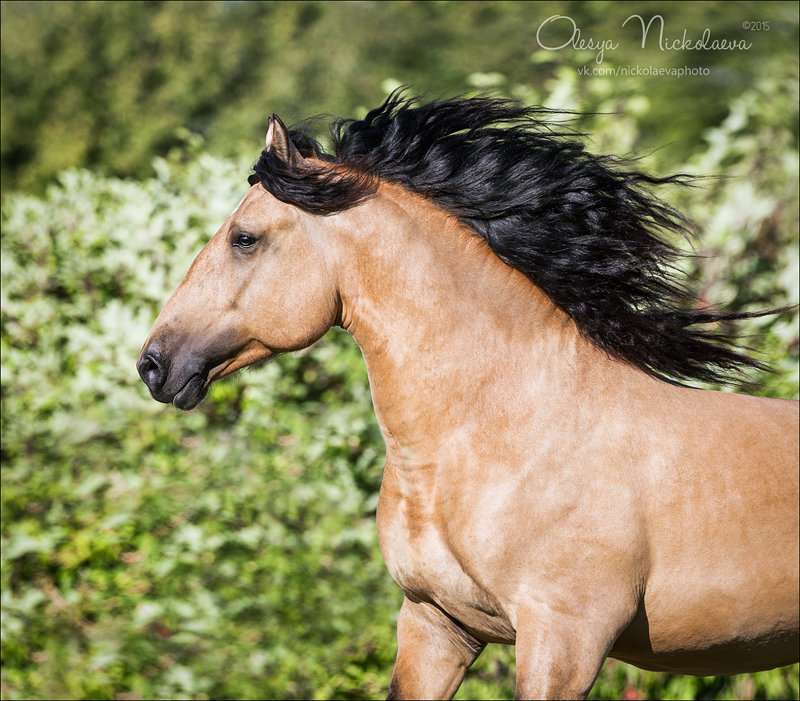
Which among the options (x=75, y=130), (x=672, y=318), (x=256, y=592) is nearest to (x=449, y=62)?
(x=75, y=130)

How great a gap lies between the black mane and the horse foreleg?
0.94 metres

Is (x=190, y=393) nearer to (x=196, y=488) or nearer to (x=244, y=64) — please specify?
(x=196, y=488)

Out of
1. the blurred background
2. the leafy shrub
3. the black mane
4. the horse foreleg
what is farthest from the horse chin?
the leafy shrub

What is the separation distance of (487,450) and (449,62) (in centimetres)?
1866

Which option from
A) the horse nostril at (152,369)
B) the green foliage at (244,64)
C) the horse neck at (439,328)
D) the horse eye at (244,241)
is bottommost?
the horse nostril at (152,369)

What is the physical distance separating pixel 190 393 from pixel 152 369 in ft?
0.41

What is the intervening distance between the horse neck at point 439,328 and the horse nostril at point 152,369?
55 centimetres

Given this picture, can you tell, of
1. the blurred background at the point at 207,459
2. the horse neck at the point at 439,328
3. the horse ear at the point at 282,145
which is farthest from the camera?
the blurred background at the point at 207,459

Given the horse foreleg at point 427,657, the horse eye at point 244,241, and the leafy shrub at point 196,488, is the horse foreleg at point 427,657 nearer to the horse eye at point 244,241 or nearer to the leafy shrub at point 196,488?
the horse eye at point 244,241

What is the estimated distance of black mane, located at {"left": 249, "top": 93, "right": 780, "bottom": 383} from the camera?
2402 mm

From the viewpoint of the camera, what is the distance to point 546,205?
7.95ft

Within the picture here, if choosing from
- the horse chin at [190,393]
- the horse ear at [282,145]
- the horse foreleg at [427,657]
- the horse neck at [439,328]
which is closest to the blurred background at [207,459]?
the horse ear at [282,145]

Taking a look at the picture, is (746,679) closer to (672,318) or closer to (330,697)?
(330,697)

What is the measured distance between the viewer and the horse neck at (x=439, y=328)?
2.29 metres
